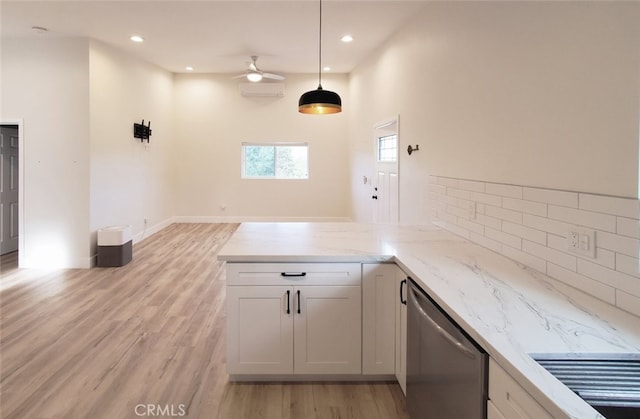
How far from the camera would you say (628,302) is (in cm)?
142

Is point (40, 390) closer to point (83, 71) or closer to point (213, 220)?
point (83, 71)

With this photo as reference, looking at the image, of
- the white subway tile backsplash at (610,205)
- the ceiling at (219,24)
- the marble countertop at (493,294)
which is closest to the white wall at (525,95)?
the white subway tile backsplash at (610,205)

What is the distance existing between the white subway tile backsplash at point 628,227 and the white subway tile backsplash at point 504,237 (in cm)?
64

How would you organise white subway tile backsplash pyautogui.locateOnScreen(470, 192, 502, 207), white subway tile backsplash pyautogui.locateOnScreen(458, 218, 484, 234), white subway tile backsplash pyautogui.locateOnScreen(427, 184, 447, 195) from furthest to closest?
white subway tile backsplash pyautogui.locateOnScreen(427, 184, 447, 195) → white subway tile backsplash pyautogui.locateOnScreen(458, 218, 484, 234) → white subway tile backsplash pyautogui.locateOnScreen(470, 192, 502, 207)

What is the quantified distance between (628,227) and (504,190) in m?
0.88

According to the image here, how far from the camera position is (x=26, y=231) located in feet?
16.6

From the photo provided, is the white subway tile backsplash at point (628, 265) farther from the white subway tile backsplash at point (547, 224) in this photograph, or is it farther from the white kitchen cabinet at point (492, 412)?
the white kitchen cabinet at point (492, 412)

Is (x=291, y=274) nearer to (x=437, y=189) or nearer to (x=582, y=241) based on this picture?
(x=582, y=241)

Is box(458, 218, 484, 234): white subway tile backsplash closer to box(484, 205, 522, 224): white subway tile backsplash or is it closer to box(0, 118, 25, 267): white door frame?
box(484, 205, 522, 224): white subway tile backsplash

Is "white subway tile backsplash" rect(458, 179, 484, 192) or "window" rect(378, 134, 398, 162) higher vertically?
"window" rect(378, 134, 398, 162)

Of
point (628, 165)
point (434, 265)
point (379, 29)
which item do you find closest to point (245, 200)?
point (379, 29)

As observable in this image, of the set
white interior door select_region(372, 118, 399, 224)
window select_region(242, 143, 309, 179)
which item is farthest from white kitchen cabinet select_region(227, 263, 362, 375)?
window select_region(242, 143, 309, 179)

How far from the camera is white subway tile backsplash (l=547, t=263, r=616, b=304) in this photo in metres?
1.51

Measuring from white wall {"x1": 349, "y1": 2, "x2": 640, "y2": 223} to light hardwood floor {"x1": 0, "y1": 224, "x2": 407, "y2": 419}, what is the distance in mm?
1498
